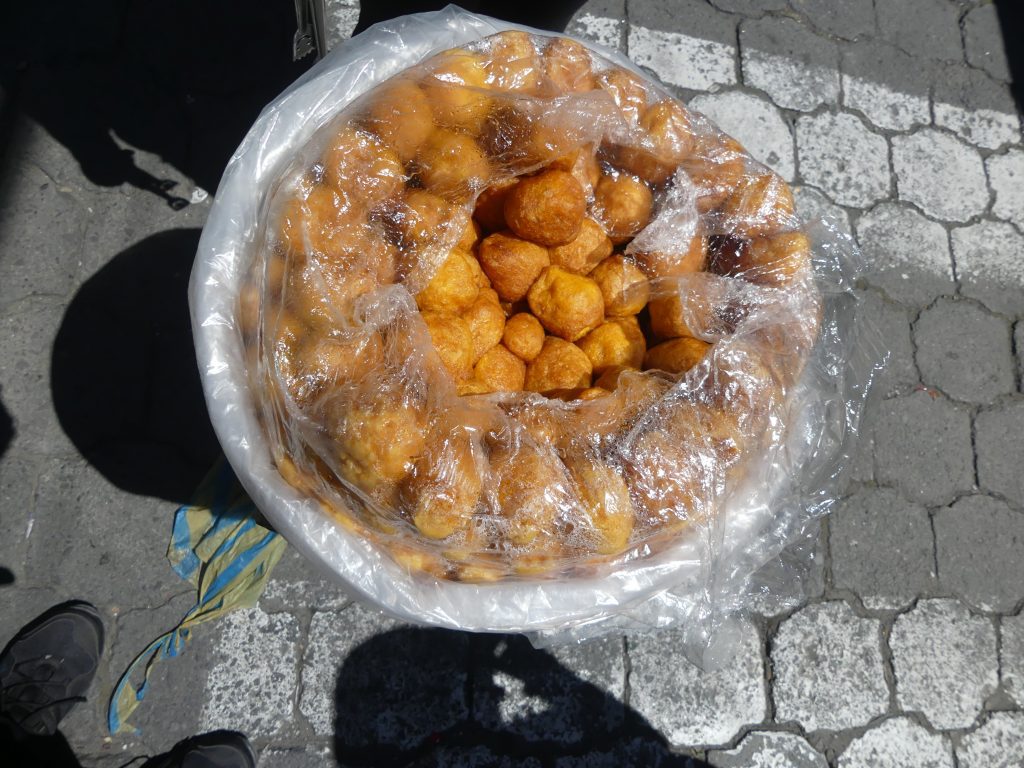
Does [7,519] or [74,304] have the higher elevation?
[74,304]

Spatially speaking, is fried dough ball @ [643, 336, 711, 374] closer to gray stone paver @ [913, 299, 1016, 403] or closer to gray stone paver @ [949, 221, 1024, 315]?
gray stone paver @ [913, 299, 1016, 403]

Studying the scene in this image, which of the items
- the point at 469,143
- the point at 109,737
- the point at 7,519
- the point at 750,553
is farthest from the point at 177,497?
the point at 750,553

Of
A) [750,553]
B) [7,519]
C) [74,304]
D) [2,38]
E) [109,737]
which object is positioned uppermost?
[2,38]

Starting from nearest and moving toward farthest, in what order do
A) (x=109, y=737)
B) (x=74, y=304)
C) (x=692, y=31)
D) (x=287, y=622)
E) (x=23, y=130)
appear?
(x=109, y=737), (x=287, y=622), (x=74, y=304), (x=23, y=130), (x=692, y=31)

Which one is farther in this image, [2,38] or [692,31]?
[692,31]

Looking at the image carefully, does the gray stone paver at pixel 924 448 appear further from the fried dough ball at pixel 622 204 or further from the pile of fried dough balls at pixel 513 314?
the fried dough ball at pixel 622 204

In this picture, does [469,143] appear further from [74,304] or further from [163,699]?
[163,699]

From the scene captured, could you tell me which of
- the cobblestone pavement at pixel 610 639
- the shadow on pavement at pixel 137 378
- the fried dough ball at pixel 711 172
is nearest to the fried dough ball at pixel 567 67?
the fried dough ball at pixel 711 172

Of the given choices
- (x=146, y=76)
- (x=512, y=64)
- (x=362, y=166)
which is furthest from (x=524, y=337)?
(x=146, y=76)
